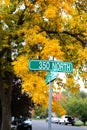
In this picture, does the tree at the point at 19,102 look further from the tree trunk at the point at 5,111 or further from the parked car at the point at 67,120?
the parked car at the point at 67,120

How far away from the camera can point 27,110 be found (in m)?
38.1

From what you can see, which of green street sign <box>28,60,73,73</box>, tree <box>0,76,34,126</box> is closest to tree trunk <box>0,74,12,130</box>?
tree <box>0,76,34,126</box>

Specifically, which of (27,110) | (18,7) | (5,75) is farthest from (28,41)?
(27,110)

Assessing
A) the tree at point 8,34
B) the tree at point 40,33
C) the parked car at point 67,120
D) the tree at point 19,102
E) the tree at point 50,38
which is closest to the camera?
the tree at point 50,38

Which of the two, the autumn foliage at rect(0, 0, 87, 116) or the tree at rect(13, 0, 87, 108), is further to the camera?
the autumn foliage at rect(0, 0, 87, 116)

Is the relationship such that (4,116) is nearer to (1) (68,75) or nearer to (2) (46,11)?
(1) (68,75)

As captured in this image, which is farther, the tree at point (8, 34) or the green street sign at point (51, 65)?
the tree at point (8, 34)

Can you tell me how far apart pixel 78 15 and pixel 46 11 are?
2.55 meters

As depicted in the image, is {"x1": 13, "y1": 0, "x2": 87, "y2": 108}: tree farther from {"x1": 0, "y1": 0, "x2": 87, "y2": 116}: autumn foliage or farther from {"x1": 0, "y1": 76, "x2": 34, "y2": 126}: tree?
{"x1": 0, "y1": 76, "x2": 34, "y2": 126}: tree

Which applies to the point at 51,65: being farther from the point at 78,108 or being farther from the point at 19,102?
the point at 78,108

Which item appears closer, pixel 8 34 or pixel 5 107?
pixel 8 34

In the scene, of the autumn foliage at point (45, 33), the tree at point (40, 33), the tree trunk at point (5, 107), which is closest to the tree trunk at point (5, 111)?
the tree trunk at point (5, 107)

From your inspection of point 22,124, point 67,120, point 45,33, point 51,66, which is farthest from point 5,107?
point 67,120

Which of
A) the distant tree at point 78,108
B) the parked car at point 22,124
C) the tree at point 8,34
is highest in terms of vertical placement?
the tree at point 8,34
